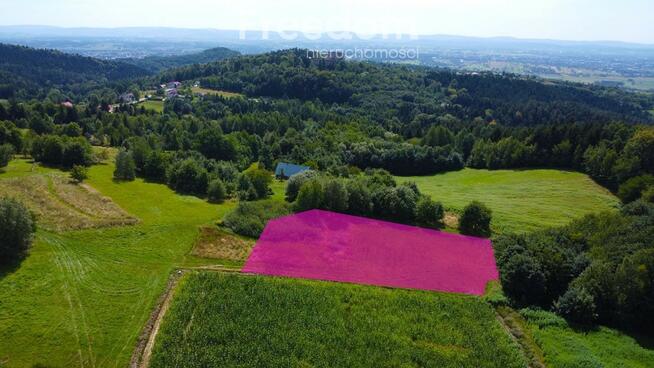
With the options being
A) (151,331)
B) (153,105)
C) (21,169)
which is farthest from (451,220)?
(153,105)

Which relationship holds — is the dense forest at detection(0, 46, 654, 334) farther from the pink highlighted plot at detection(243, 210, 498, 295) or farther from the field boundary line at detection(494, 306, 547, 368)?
the field boundary line at detection(494, 306, 547, 368)

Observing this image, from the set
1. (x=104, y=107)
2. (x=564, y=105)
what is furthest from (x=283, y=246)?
(x=564, y=105)

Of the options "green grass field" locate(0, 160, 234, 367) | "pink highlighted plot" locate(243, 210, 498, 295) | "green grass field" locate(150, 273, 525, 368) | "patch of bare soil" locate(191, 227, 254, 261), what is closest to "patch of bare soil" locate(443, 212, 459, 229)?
"pink highlighted plot" locate(243, 210, 498, 295)

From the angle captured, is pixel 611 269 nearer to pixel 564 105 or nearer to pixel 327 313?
pixel 327 313

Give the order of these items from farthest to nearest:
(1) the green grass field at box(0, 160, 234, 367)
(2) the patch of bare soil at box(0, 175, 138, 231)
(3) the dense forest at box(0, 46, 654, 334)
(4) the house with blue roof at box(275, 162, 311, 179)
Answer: (4) the house with blue roof at box(275, 162, 311, 179)
(2) the patch of bare soil at box(0, 175, 138, 231)
(3) the dense forest at box(0, 46, 654, 334)
(1) the green grass field at box(0, 160, 234, 367)

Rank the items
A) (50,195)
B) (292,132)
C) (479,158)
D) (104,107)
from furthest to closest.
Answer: (104,107)
(292,132)
(479,158)
(50,195)

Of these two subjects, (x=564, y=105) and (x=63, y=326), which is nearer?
(x=63, y=326)

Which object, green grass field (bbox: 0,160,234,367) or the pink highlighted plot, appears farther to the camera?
the pink highlighted plot
